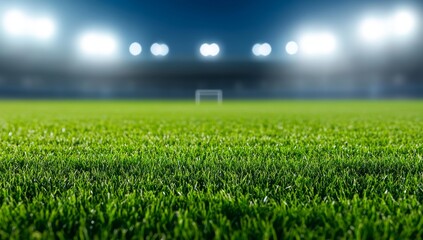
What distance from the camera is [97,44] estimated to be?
4975cm

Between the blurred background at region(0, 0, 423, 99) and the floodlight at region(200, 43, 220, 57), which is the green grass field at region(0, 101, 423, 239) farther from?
the floodlight at region(200, 43, 220, 57)

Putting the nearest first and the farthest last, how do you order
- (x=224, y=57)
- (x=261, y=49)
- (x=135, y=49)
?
(x=224, y=57) → (x=261, y=49) → (x=135, y=49)

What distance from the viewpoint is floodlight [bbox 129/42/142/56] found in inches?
2129

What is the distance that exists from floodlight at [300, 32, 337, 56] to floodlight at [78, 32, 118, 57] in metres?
24.0

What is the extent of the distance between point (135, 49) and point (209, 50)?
1018 centimetres

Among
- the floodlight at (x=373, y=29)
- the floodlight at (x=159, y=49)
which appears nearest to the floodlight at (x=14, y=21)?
the floodlight at (x=159, y=49)

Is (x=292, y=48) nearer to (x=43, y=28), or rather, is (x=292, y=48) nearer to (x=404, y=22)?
(x=404, y=22)

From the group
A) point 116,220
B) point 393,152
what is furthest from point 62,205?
point 393,152

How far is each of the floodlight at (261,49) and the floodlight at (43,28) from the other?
24.4m

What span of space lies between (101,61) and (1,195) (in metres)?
47.1

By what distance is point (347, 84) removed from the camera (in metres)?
45.7

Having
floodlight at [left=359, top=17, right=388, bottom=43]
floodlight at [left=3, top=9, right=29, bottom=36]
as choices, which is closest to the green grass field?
floodlight at [left=3, top=9, right=29, bottom=36]

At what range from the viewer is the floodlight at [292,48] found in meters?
52.2

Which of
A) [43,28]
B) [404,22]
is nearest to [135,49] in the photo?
[43,28]
